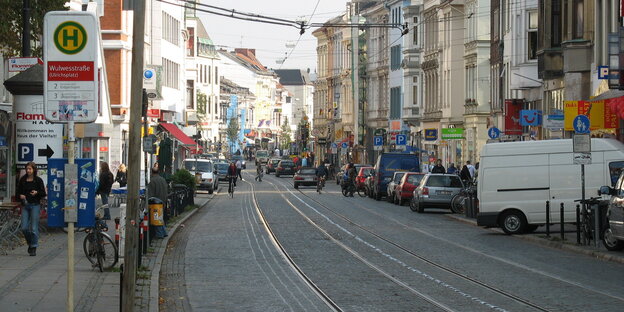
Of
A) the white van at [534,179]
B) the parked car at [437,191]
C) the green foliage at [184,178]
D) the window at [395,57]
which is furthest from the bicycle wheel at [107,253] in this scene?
the window at [395,57]

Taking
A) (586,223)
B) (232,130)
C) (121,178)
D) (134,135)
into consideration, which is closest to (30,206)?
(134,135)

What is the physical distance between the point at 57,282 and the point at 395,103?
264 ft

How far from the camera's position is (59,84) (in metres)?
12.5

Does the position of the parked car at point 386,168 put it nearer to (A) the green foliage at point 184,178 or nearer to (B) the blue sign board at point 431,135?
(B) the blue sign board at point 431,135

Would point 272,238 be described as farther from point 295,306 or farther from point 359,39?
point 359,39

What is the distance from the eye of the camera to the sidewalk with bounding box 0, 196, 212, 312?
1572cm

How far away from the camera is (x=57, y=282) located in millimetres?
18422

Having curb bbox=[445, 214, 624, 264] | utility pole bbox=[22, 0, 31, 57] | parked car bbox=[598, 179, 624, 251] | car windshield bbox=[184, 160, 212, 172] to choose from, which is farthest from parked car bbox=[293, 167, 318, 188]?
parked car bbox=[598, 179, 624, 251]

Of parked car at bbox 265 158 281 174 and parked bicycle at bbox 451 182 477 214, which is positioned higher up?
parked car at bbox 265 158 281 174

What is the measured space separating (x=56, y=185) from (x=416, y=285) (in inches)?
242

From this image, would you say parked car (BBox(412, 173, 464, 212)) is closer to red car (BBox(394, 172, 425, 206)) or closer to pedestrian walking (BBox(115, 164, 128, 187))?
red car (BBox(394, 172, 425, 206))

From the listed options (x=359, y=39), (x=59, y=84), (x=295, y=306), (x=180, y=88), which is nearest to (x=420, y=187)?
(x=295, y=306)

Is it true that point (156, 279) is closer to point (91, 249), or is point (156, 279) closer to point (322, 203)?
point (91, 249)

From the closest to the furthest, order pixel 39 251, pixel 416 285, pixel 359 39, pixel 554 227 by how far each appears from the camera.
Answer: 1. pixel 416 285
2. pixel 39 251
3. pixel 554 227
4. pixel 359 39
